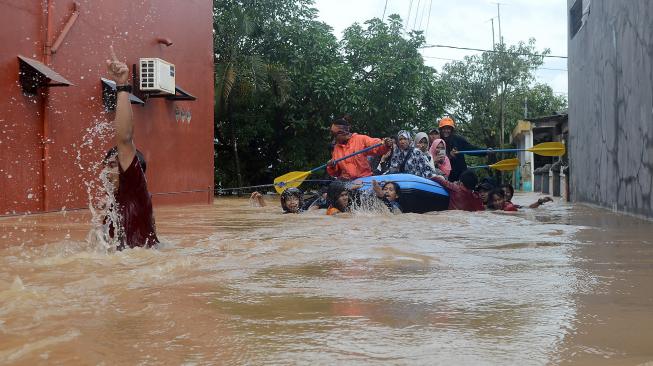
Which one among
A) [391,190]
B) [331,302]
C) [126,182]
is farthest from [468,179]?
[331,302]

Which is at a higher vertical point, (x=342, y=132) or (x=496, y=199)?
(x=342, y=132)

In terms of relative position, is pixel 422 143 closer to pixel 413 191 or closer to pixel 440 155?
pixel 440 155

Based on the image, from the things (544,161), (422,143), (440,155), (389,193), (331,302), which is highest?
(544,161)

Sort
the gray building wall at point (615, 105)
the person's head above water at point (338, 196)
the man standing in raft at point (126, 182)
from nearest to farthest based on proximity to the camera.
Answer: the man standing in raft at point (126, 182), the gray building wall at point (615, 105), the person's head above water at point (338, 196)

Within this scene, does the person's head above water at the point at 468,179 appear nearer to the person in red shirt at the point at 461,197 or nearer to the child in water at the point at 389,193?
the person in red shirt at the point at 461,197

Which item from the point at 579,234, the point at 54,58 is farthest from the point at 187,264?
the point at 54,58

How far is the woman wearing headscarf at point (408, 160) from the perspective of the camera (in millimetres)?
8656

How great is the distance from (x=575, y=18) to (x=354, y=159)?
6382 millimetres

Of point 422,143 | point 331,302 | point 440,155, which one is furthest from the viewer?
point 440,155

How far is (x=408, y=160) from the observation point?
8.71 metres

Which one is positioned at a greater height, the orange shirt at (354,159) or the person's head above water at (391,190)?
the orange shirt at (354,159)

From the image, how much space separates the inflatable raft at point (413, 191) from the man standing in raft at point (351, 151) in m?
0.88

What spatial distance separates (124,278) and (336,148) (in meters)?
6.56

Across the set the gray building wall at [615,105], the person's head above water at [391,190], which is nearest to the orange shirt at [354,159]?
the person's head above water at [391,190]
